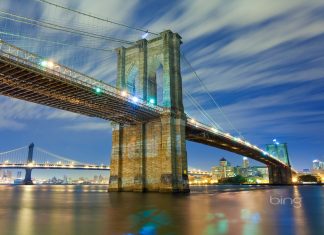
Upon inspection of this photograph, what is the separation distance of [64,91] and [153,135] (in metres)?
15.4

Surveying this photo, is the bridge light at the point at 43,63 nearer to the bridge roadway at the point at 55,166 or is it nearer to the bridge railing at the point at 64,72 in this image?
the bridge railing at the point at 64,72

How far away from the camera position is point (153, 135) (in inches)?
1720

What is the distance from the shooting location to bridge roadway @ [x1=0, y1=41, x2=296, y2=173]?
26312 mm

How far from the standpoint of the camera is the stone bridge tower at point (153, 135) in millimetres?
41125

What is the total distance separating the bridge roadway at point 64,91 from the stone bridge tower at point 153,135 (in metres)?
2.15

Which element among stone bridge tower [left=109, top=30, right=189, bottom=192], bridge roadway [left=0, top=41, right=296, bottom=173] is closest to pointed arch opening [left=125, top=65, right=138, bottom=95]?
stone bridge tower [left=109, top=30, right=189, bottom=192]

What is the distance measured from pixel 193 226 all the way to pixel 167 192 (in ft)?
90.3

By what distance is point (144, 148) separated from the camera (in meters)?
44.4

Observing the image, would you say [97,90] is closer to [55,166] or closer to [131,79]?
[131,79]

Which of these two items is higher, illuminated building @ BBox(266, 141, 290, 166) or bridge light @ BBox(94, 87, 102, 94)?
illuminated building @ BBox(266, 141, 290, 166)

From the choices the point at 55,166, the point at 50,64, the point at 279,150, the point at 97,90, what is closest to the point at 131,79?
the point at 97,90

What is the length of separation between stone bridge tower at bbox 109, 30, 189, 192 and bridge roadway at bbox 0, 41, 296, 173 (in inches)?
84.5

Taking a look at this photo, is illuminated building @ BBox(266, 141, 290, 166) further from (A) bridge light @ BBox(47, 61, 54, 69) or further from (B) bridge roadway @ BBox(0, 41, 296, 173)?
(A) bridge light @ BBox(47, 61, 54, 69)

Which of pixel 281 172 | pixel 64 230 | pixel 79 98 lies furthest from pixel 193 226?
pixel 281 172
